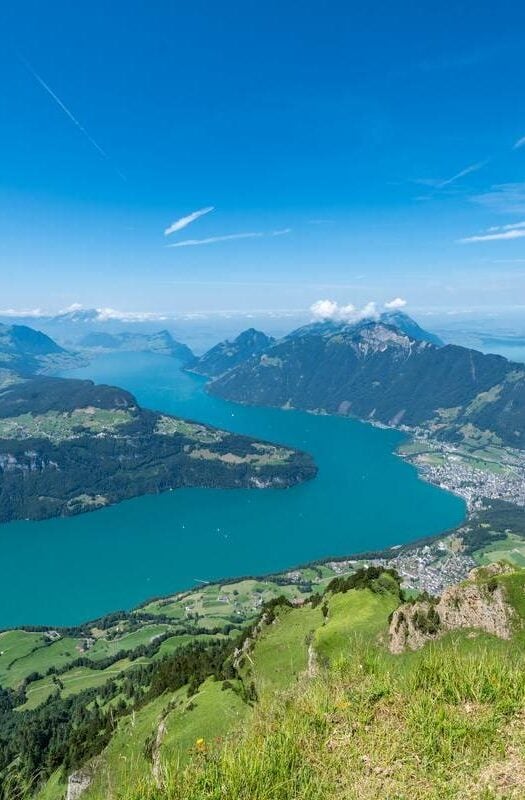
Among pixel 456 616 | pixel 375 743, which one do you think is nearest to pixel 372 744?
pixel 375 743

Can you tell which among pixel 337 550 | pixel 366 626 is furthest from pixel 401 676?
→ pixel 337 550

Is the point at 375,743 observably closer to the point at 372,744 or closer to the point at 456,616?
the point at 372,744

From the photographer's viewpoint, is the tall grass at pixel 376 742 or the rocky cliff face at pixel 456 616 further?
the rocky cliff face at pixel 456 616

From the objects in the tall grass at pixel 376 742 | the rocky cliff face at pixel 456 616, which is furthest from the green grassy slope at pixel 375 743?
the rocky cliff face at pixel 456 616

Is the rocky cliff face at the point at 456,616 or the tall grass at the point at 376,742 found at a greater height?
the tall grass at the point at 376,742

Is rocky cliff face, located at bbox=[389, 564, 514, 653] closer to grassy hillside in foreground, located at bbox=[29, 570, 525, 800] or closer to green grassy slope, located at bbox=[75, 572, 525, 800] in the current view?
grassy hillside in foreground, located at bbox=[29, 570, 525, 800]

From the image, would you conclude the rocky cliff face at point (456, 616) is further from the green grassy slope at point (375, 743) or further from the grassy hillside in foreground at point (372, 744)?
the green grassy slope at point (375, 743)

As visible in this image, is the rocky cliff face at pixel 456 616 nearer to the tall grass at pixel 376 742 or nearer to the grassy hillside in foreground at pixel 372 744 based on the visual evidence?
the grassy hillside in foreground at pixel 372 744

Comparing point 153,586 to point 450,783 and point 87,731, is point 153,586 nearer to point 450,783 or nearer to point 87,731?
point 87,731

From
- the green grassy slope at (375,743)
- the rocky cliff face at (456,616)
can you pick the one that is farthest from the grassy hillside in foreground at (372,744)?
the rocky cliff face at (456,616)

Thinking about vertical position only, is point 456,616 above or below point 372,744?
below
